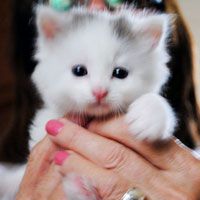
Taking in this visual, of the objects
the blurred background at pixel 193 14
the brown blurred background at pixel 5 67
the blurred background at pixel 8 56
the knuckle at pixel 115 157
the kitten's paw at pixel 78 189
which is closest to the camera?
the kitten's paw at pixel 78 189

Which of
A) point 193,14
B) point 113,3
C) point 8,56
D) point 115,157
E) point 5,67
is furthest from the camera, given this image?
point 193,14

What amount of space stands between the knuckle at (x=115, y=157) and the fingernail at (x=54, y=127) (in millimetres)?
100

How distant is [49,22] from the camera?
2.26 ft

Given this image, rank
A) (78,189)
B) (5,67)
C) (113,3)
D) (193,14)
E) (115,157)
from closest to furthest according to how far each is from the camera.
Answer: (78,189) < (115,157) < (113,3) < (5,67) < (193,14)

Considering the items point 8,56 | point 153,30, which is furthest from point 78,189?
point 8,56

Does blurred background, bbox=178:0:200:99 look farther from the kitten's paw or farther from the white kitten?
the kitten's paw

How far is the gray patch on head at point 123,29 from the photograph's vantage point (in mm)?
673

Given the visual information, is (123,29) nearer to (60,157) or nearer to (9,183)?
(60,157)

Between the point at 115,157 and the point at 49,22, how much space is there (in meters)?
0.26

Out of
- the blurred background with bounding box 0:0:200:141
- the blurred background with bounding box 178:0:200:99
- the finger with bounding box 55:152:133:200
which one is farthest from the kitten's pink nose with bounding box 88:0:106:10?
the blurred background with bounding box 178:0:200:99

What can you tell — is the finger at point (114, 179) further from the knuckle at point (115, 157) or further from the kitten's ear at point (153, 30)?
the kitten's ear at point (153, 30)

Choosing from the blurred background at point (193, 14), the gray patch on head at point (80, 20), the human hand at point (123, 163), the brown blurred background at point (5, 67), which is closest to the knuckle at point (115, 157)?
the human hand at point (123, 163)

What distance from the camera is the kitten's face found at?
2.08 feet

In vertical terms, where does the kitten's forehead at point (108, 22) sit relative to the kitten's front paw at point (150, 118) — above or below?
above
